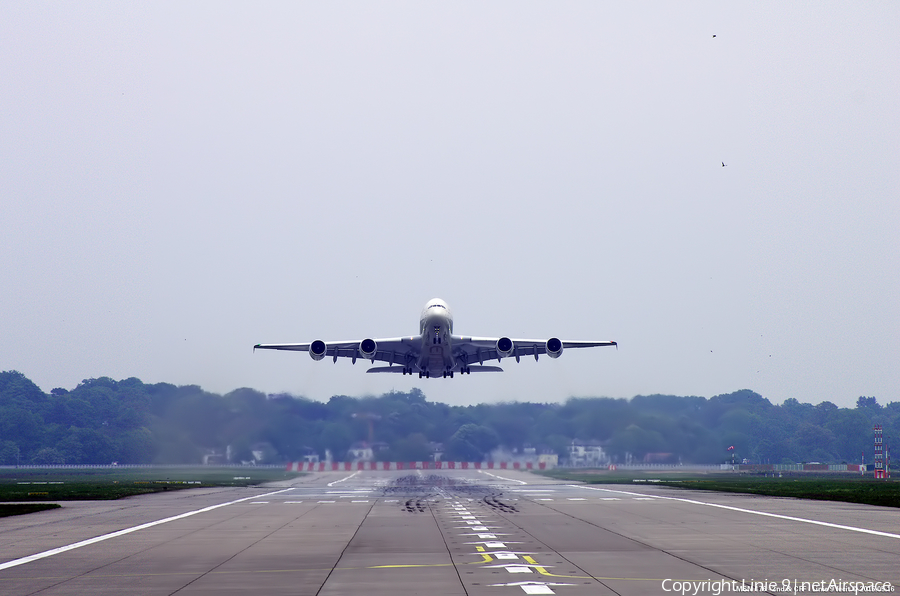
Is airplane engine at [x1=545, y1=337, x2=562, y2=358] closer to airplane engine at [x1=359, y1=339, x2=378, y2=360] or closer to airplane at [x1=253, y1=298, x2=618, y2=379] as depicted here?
airplane at [x1=253, y1=298, x2=618, y2=379]

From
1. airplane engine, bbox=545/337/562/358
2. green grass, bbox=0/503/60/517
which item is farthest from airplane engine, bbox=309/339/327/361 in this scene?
green grass, bbox=0/503/60/517

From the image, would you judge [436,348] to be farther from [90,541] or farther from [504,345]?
[90,541]

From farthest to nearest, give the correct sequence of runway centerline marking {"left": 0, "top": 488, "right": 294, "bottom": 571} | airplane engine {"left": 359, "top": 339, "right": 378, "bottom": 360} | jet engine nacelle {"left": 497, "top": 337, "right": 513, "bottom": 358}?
jet engine nacelle {"left": 497, "top": 337, "right": 513, "bottom": 358}
airplane engine {"left": 359, "top": 339, "right": 378, "bottom": 360}
runway centerline marking {"left": 0, "top": 488, "right": 294, "bottom": 571}

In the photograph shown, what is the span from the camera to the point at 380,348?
60.4 m

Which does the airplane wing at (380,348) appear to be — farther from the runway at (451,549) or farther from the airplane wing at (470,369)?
the runway at (451,549)

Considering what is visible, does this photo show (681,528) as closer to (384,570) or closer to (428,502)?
(384,570)

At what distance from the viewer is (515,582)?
15773mm

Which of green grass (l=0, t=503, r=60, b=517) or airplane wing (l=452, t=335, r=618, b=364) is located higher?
airplane wing (l=452, t=335, r=618, b=364)

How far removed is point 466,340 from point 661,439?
28494mm

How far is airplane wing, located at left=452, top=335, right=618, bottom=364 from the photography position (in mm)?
59394

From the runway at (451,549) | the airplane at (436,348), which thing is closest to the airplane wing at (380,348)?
the airplane at (436,348)

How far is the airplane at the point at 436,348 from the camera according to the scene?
185ft

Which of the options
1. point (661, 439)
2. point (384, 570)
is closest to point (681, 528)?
point (384, 570)

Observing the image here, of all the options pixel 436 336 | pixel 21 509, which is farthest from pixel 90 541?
pixel 436 336
